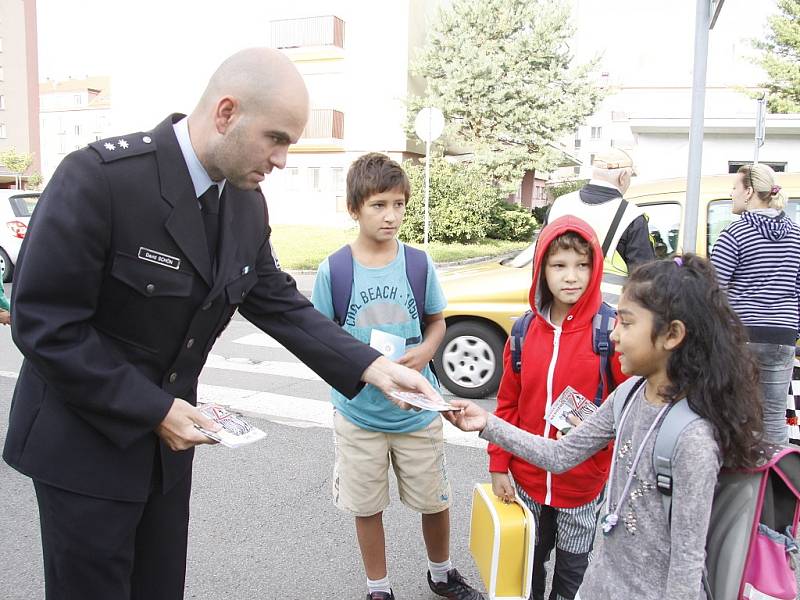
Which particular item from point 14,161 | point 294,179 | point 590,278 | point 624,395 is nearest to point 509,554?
point 624,395

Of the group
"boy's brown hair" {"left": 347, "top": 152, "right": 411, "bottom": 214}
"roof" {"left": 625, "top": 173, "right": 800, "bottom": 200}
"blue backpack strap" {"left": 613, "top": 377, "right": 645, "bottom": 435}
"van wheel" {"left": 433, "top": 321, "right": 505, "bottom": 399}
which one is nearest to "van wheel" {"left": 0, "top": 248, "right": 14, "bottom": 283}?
"van wheel" {"left": 433, "top": 321, "right": 505, "bottom": 399}

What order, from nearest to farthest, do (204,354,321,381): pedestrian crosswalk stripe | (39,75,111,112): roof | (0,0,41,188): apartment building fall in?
1. (204,354,321,381): pedestrian crosswalk stripe
2. (0,0,41,188): apartment building
3. (39,75,111,112): roof

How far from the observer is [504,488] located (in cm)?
259

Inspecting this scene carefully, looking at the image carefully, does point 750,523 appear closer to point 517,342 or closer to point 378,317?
point 517,342

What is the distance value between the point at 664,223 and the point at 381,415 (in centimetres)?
396

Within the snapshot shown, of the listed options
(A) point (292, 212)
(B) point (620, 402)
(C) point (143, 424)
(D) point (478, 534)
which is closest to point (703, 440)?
(B) point (620, 402)

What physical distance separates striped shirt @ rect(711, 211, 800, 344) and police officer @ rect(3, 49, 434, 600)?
3493mm

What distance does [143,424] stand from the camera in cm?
176

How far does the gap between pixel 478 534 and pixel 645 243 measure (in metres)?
2.28

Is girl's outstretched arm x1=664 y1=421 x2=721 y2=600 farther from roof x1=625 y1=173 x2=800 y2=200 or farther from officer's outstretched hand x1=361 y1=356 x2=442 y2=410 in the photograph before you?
roof x1=625 y1=173 x2=800 y2=200

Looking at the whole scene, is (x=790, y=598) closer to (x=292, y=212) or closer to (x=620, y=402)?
(x=620, y=402)

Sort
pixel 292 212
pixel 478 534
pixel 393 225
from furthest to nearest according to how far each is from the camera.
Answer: pixel 292 212 → pixel 393 225 → pixel 478 534

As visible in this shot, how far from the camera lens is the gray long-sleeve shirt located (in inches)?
66.2

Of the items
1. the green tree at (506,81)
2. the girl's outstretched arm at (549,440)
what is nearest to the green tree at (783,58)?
the green tree at (506,81)
